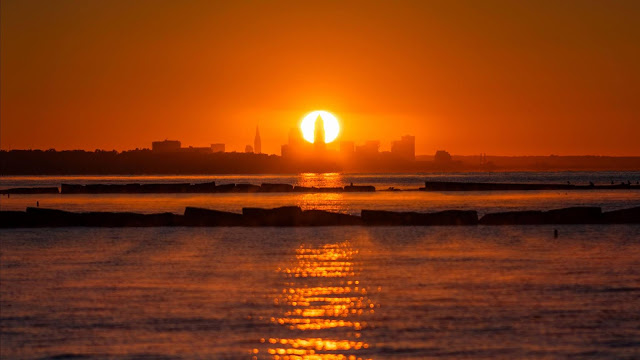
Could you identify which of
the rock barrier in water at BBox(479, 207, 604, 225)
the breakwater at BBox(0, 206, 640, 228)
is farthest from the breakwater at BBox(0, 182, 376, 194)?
the rock barrier in water at BBox(479, 207, 604, 225)

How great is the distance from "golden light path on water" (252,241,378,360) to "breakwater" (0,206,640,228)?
21115 millimetres

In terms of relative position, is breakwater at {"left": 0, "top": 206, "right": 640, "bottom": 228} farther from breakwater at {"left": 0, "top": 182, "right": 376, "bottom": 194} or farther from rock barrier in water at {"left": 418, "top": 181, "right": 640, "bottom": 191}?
rock barrier in water at {"left": 418, "top": 181, "right": 640, "bottom": 191}

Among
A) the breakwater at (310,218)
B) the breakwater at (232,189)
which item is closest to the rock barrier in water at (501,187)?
the breakwater at (232,189)

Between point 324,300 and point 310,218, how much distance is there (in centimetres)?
3150

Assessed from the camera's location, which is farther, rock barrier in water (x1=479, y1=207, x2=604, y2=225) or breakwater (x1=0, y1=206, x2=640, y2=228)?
breakwater (x1=0, y1=206, x2=640, y2=228)

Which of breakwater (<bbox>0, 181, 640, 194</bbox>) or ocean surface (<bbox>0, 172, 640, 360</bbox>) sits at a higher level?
ocean surface (<bbox>0, 172, 640, 360</bbox>)

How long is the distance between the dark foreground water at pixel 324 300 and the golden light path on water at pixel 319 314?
4 centimetres

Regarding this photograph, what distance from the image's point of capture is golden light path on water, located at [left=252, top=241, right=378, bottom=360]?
52.9 ft

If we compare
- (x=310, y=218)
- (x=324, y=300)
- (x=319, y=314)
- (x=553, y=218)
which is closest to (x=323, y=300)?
(x=324, y=300)

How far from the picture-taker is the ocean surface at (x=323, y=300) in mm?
16422

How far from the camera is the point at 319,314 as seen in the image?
20.1 metres

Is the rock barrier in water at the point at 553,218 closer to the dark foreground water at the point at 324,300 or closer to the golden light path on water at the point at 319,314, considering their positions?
the dark foreground water at the point at 324,300

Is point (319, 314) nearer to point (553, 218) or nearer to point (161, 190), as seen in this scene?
point (553, 218)

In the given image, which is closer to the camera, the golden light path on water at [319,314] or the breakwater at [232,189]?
the golden light path on water at [319,314]
